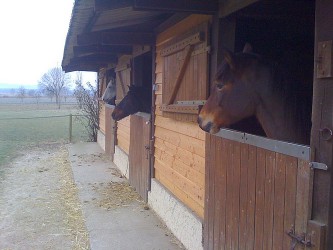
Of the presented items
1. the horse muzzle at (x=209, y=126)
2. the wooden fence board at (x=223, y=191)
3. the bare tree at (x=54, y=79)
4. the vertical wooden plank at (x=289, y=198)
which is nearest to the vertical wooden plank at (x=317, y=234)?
the vertical wooden plank at (x=289, y=198)

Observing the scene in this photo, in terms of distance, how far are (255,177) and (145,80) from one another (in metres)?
5.29

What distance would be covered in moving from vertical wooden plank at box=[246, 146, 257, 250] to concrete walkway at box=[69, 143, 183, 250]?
189 centimetres

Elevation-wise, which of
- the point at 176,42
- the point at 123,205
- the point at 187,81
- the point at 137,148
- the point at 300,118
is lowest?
the point at 123,205

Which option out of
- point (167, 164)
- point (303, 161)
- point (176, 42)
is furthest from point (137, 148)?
point (303, 161)

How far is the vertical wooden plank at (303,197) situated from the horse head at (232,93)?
754 millimetres

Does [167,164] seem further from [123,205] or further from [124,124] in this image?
[124,124]

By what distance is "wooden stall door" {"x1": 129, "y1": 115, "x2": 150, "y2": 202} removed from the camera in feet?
20.4

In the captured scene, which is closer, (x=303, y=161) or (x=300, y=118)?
(x=303, y=161)

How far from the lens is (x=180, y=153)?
4.66 m

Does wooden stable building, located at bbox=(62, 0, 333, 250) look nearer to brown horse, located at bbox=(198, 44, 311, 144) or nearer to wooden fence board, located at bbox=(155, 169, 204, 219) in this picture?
wooden fence board, located at bbox=(155, 169, 204, 219)

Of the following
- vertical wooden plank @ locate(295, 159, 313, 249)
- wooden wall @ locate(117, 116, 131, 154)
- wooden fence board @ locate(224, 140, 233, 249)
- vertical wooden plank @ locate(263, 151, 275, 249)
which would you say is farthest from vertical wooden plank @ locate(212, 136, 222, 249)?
wooden wall @ locate(117, 116, 131, 154)

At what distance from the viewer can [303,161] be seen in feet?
6.86

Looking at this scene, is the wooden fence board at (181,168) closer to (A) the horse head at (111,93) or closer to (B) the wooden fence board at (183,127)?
(B) the wooden fence board at (183,127)

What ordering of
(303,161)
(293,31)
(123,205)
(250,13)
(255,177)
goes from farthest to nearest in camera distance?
(123,205) → (293,31) → (250,13) → (255,177) → (303,161)
